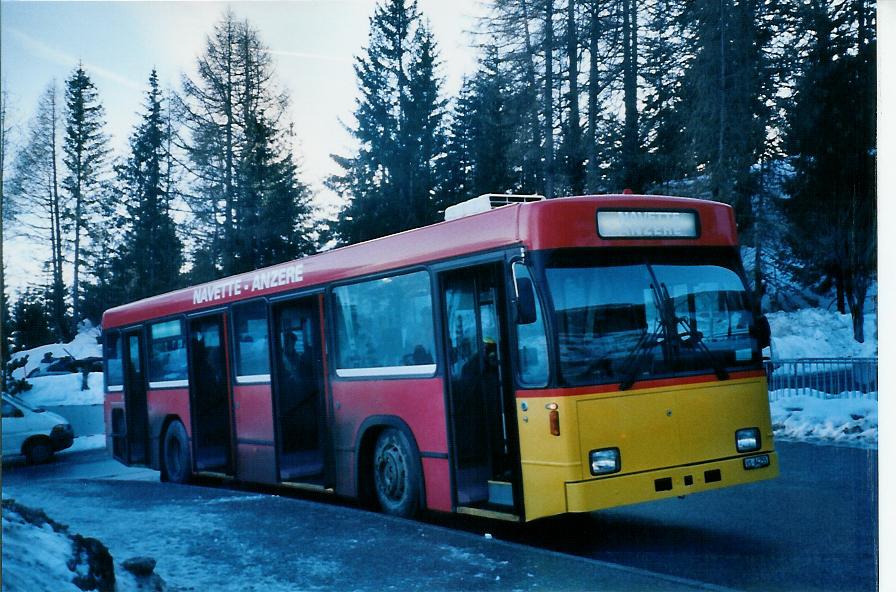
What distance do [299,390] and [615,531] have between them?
348cm

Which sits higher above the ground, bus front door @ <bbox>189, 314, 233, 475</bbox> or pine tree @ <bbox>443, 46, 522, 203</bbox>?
pine tree @ <bbox>443, 46, 522, 203</bbox>

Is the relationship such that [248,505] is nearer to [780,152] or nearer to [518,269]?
[518,269]

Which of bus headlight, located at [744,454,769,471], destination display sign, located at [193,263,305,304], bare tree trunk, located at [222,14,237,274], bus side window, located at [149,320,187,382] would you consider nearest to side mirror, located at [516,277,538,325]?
bus headlight, located at [744,454,769,471]

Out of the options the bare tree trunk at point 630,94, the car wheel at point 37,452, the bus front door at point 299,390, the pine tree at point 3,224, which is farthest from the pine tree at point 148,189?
the bare tree trunk at point 630,94

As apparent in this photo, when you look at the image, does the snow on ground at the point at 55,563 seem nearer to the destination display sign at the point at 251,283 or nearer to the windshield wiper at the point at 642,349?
the windshield wiper at the point at 642,349

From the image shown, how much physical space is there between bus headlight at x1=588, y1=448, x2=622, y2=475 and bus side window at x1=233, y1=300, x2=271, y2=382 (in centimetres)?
447

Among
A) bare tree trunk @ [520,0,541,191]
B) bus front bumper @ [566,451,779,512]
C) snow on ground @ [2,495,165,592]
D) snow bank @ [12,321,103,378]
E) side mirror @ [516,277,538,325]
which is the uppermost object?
bare tree trunk @ [520,0,541,191]

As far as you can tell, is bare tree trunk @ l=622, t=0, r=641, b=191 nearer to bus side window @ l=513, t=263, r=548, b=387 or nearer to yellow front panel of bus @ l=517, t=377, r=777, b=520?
bus side window @ l=513, t=263, r=548, b=387

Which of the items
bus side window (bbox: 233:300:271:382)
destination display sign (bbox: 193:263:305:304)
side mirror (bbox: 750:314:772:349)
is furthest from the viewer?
bus side window (bbox: 233:300:271:382)

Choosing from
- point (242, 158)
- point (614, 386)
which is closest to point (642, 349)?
point (614, 386)

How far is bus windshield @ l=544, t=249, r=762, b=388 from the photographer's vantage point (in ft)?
20.1

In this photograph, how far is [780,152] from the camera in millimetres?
9609

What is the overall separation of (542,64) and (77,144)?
4659 mm

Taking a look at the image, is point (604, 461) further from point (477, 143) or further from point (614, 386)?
point (477, 143)
